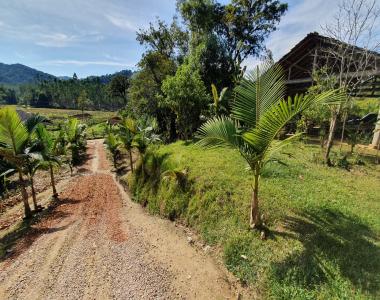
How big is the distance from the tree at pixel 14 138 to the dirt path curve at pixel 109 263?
2.09m

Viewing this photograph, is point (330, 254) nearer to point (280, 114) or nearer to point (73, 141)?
point (280, 114)

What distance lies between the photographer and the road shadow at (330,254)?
3559 millimetres

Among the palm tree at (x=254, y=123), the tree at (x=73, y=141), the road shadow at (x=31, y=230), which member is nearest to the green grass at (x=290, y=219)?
the palm tree at (x=254, y=123)

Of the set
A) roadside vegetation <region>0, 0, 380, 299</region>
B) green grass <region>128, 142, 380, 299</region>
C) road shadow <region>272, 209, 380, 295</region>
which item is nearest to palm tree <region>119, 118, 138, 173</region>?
roadside vegetation <region>0, 0, 380, 299</region>

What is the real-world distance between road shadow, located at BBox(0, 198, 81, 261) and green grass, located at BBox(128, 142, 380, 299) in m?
2.81

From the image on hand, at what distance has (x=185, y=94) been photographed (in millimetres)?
10547

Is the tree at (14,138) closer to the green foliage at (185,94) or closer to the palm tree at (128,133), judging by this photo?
the palm tree at (128,133)

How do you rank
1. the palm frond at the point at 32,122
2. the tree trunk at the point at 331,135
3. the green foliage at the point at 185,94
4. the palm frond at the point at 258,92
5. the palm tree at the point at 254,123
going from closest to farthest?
1. the palm tree at the point at 254,123
2. the palm frond at the point at 258,92
3. the palm frond at the point at 32,122
4. the tree trunk at the point at 331,135
5. the green foliage at the point at 185,94

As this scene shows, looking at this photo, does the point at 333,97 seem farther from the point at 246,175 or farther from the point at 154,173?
the point at 154,173

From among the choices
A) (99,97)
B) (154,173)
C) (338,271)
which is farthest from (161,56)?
(99,97)

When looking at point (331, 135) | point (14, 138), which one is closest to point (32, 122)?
point (14, 138)

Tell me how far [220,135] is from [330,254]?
2.80m

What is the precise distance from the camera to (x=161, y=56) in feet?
52.8

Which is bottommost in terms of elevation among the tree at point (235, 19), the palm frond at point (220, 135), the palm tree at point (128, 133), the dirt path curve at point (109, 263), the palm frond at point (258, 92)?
the dirt path curve at point (109, 263)
